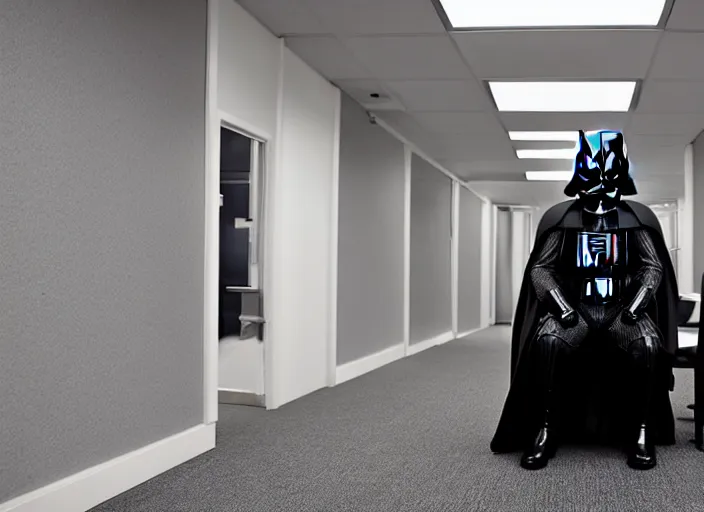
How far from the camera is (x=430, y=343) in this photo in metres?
9.74

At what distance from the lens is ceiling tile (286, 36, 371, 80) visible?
505cm

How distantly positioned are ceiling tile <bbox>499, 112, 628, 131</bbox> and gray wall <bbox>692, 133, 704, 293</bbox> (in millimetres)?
985

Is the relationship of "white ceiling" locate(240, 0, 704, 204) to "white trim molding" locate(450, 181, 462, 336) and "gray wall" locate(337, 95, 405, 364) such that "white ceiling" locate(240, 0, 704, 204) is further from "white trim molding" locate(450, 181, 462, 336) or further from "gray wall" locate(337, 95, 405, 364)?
"white trim molding" locate(450, 181, 462, 336)

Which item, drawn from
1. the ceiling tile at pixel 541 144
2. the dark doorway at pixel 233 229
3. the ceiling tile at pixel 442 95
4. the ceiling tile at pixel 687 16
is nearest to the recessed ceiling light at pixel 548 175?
the ceiling tile at pixel 541 144

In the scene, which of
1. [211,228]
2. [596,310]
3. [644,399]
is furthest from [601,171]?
[211,228]

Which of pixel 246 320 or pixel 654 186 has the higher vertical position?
pixel 654 186

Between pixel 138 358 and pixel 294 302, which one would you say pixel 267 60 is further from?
pixel 138 358

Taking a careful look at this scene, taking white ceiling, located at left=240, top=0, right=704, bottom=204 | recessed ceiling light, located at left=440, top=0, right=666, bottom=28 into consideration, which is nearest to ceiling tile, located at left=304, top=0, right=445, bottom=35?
white ceiling, located at left=240, top=0, right=704, bottom=204

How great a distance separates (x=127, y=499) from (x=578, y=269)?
212 cm

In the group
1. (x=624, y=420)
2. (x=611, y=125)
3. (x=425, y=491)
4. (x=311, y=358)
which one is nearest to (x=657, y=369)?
(x=624, y=420)

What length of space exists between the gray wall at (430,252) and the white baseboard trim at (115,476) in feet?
17.2

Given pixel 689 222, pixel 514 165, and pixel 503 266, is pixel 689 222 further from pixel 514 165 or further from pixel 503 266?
pixel 503 266

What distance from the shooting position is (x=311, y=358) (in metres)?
5.73

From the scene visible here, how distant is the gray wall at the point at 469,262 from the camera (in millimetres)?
12125
